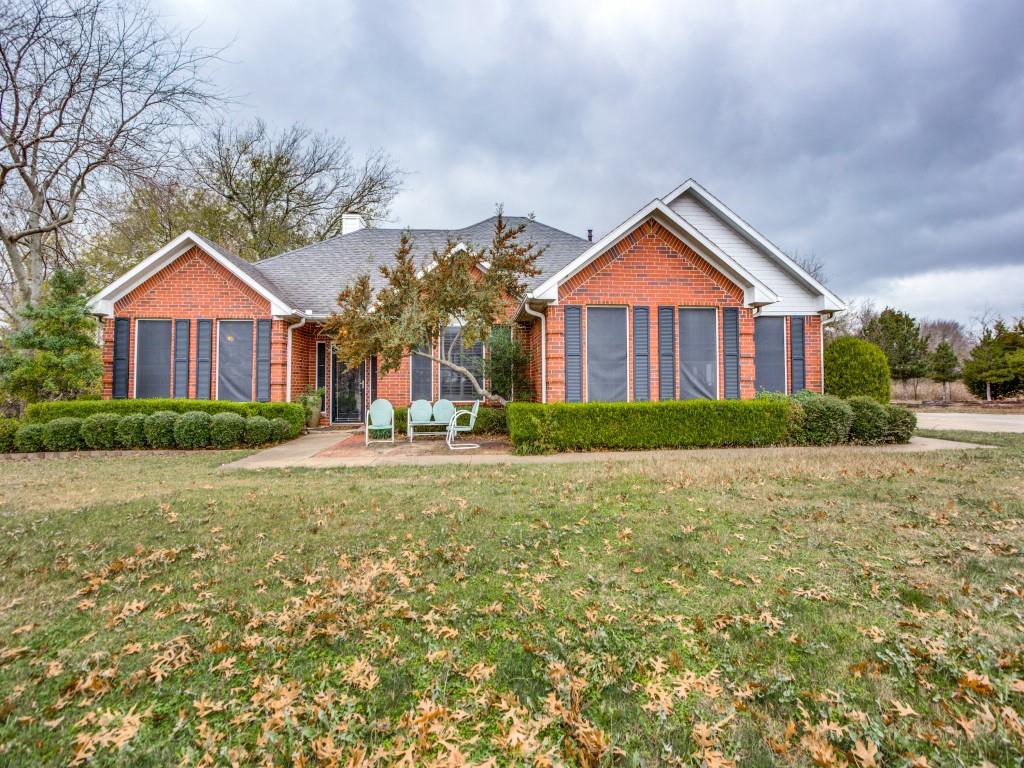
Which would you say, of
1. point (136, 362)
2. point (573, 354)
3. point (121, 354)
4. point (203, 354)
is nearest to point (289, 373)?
point (203, 354)

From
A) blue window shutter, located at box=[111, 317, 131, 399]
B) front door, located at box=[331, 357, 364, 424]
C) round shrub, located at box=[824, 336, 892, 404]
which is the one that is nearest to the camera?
blue window shutter, located at box=[111, 317, 131, 399]

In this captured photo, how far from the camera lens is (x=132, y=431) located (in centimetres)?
1029

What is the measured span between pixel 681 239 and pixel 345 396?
Answer: 10821 mm

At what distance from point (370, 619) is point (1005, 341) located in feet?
102

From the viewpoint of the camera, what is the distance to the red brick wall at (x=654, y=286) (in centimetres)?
1098

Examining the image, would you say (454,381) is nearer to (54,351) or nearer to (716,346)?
(716,346)

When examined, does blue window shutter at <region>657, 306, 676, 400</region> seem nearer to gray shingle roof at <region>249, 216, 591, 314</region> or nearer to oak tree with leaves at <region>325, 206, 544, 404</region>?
oak tree with leaves at <region>325, 206, 544, 404</region>

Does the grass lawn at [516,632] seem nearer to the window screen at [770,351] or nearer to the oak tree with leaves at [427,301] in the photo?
the oak tree with leaves at [427,301]

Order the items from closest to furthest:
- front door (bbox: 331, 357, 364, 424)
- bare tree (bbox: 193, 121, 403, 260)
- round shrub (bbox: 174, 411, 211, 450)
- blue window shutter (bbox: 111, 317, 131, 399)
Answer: round shrub (bbox: 174, 411, 211, 450) < blue window shutter (bbox: 111, 317, 131, 399) < front door (bbox: 331, 357, 364, 424) < bare tree (bbox: 193, 121, 403, 260)

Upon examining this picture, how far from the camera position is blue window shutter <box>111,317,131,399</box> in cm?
1248

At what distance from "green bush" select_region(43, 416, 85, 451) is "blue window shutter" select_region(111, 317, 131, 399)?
2.20 metres

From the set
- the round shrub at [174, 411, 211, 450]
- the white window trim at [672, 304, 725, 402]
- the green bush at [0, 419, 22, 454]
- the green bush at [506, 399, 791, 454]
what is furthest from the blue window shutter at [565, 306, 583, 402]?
the green bush at [0, 419, 22, 454]

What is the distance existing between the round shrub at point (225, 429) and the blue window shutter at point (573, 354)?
24.3ft

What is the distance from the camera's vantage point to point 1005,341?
22391mm
